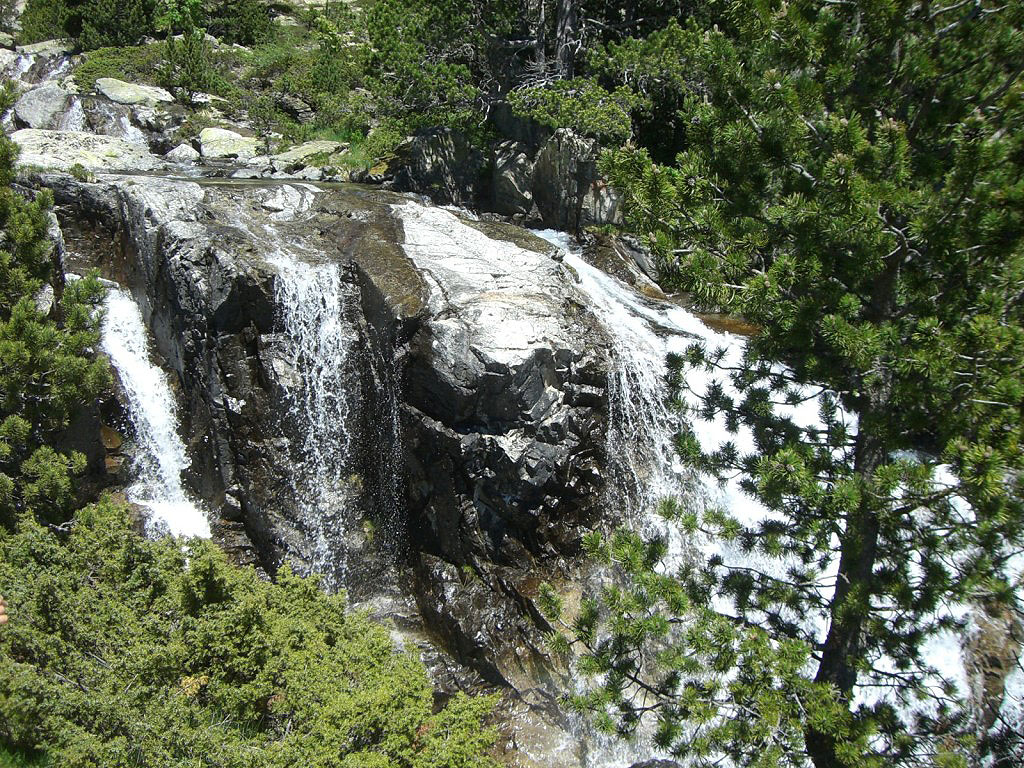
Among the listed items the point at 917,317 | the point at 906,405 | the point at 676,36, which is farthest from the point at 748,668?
the point at 676,36

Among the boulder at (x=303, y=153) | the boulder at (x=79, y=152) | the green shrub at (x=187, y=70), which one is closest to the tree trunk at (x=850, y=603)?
the boulder at (x=79, y=152)

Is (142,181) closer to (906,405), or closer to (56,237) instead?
(56,237)

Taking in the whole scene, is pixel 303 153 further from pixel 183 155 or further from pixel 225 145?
pixel 183 155

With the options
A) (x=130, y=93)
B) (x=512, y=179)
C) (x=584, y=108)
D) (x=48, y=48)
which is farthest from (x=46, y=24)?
(x=584, y=108)

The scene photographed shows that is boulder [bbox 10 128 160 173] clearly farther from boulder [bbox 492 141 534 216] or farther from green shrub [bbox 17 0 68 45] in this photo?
green shrub [bbox 17 0 68 45]

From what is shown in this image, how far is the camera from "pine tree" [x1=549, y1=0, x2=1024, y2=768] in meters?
4.37

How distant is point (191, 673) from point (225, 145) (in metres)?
18.1

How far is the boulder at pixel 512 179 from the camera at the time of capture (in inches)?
662

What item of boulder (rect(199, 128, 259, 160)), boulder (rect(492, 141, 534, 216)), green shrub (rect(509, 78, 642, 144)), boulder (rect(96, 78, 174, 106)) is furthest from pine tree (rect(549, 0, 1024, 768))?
boulder (rect(96, 78, 174, 106))

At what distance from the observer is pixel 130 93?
23016 millimetres

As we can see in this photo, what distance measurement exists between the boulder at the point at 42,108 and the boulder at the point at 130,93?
48.6 inches

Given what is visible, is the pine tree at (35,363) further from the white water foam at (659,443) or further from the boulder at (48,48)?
the boulder at (48,48)

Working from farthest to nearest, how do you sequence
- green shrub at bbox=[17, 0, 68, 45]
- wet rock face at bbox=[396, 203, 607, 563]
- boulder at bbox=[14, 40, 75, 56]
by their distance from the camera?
green shrub at bbox=[17, 0, 68, 45]
boulder at bbox=[14, 40, 75, 56]
wet rock face at bbox=[396, 203, 607, 563]

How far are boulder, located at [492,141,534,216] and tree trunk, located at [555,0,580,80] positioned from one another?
1880 millimetres
